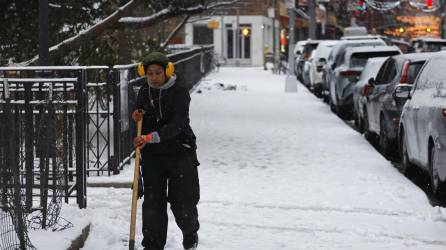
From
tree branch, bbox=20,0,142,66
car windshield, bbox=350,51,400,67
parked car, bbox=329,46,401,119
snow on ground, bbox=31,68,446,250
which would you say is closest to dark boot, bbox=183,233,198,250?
snow on ground, bbox=31,68,446,250

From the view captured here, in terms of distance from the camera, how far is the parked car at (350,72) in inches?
904

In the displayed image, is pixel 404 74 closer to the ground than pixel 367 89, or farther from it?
farther from it

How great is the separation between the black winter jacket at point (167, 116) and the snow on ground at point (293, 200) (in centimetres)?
117

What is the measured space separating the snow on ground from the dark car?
0.37 meters

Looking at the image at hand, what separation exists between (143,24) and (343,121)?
5.33 m

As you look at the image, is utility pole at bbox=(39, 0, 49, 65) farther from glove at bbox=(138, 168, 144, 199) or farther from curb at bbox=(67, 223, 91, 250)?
glove at bbox=(138, 168, 144, 199)

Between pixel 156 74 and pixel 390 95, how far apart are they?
8.60 meters

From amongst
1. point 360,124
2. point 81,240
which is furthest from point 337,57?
point 81,240

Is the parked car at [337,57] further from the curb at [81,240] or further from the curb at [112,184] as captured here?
the curb at [81,240]

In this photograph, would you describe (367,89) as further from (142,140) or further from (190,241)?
(142,140)

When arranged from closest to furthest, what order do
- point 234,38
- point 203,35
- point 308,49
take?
point 308,49 → point 234,38 → point 203,35

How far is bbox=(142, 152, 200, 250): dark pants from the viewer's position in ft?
24.6

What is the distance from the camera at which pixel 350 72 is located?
23.0 m

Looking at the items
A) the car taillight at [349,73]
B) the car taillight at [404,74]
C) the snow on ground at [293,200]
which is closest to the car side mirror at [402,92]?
the snow on ground at [293,200]
